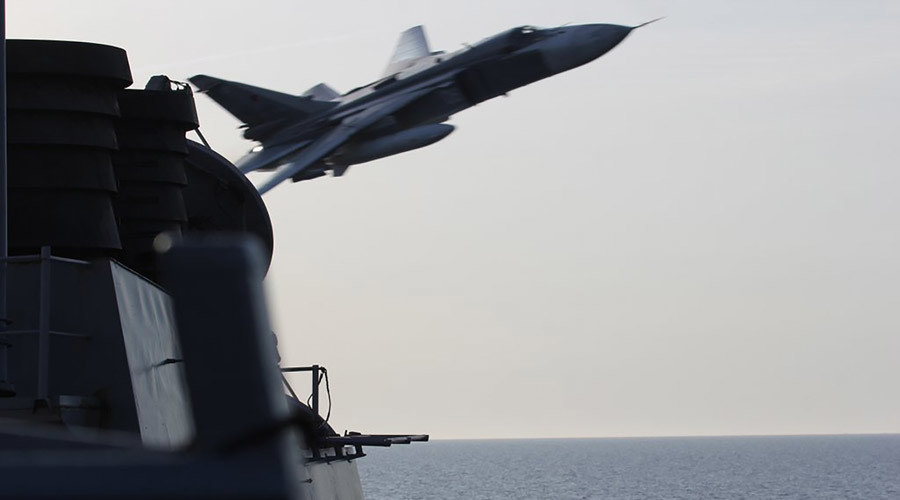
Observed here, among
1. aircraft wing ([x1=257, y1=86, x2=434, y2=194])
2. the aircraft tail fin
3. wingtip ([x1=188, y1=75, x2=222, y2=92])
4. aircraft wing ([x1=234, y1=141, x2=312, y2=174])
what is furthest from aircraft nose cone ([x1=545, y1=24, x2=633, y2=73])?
wingtip ([x1=188, y1=75, x2=222, y2=92])

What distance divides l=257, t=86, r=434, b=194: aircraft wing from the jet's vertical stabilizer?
160 inches

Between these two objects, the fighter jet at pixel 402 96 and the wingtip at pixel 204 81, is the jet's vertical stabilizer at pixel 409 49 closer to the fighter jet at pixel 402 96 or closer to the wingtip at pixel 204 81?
the fighter jet at pixel 402 96

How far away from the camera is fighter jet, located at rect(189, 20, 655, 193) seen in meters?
56.1

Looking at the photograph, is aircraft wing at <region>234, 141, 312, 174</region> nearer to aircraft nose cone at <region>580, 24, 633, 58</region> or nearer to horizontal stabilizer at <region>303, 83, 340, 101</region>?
horizontal stabilizer at <region>303, 83, 340, 101</region>

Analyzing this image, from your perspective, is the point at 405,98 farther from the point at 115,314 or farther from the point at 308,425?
the point at 308,425

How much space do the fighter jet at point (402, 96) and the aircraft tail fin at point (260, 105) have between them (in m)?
0.04

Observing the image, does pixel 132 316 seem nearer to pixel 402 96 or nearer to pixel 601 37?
pixel 402 96

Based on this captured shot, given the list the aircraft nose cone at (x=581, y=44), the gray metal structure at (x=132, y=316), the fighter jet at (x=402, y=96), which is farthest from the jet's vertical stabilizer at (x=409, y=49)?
the gray metal structure at (x=132, y=316)

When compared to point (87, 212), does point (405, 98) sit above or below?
above

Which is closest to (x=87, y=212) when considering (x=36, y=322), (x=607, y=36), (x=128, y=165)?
(x=36, y=322)

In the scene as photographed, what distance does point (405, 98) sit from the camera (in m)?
57.5

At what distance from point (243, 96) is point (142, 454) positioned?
57.0 meters

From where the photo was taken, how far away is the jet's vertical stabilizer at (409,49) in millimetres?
62500

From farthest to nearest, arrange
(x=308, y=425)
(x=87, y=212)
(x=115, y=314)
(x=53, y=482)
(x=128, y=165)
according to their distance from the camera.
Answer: (x=128, y=165), (x=87, y=212), (x=115, y=314), (x=308, y=425), (x=53, y=482)
